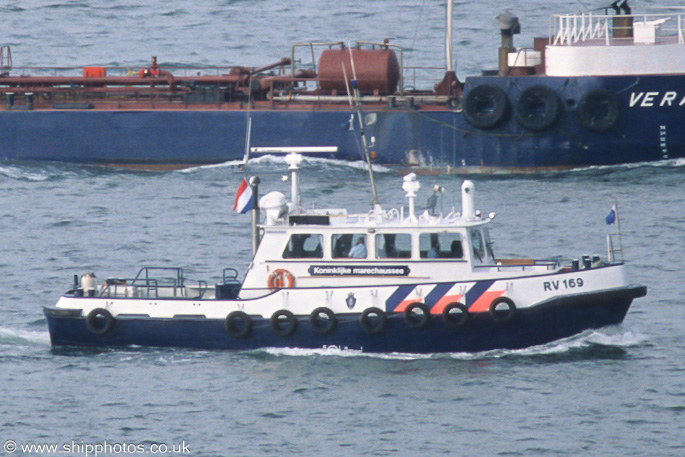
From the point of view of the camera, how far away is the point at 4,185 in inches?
1703

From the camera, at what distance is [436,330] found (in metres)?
23.4

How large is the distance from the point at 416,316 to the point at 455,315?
26.7 inches

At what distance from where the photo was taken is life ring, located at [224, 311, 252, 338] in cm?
2369

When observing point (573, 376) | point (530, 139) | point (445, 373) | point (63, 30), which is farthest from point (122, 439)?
point (63, 30)

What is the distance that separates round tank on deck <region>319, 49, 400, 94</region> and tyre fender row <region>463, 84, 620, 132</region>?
9.89 feet

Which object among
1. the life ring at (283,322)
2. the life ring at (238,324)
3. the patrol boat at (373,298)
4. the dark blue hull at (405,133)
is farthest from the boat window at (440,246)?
the dark blue hull at (405,133)

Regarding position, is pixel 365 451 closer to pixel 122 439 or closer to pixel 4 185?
pixel 122 439

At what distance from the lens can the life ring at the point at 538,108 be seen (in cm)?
4097

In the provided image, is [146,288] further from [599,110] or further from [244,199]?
[599,110]

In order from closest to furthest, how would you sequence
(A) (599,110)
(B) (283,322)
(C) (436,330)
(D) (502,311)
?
(D) (502,311), (C) (436,330), (B) (283,322), (A) (599,110)

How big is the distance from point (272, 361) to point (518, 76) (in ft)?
67.4

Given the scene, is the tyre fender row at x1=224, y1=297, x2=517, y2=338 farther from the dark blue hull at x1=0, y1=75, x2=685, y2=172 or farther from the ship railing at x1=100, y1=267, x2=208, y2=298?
the dark blue hull at x1=0, y1=75, x2=685, y2=172

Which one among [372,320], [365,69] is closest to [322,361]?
[372,320]

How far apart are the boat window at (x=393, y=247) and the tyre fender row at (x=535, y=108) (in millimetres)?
18370
